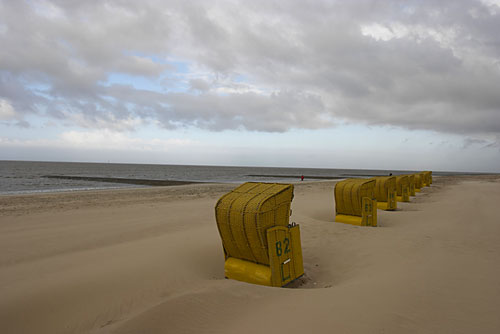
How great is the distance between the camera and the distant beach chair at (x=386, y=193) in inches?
551

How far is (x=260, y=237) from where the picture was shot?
504cm

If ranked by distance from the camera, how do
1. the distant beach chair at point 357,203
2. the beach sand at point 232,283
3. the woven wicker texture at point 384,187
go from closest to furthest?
the beach sand at point 232,283 < the distant beach chair at point 357,203 < the woven wicker texture at point 384,187

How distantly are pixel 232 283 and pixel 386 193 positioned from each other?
1158 cm

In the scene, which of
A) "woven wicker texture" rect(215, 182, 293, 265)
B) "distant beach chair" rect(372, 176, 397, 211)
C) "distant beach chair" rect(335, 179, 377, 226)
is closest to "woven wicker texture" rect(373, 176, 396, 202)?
"distant beach chair" rect(372, 176, 397, 211)

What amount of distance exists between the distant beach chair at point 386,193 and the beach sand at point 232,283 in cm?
402

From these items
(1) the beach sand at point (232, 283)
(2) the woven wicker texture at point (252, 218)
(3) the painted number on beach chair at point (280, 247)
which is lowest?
(1) the beach sand at point (232, 283)

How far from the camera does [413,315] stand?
12.5 ft

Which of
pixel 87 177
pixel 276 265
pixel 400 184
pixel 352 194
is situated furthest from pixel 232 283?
pixel 87 177

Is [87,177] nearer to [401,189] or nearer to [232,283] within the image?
[401,189]

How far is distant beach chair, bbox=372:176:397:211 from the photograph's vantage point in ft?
45.9

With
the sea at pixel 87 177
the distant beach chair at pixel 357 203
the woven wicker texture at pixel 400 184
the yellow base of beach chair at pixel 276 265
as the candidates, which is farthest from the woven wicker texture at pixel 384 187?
the sea at pixel 87 177

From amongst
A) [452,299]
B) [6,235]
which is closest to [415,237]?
[452,299]

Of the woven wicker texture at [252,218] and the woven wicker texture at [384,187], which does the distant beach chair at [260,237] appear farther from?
the woven wicker texture at [384,187]

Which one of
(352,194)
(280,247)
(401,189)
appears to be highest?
(352,194)
